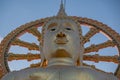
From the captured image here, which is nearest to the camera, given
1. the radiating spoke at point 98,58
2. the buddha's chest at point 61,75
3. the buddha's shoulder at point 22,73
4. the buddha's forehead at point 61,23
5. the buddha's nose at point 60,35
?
the buddha's chest at point 61,75

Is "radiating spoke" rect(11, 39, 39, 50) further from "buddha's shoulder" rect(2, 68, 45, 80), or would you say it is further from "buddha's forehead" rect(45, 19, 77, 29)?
"buddha's shoulder" rect(2, 68, 45, 80)

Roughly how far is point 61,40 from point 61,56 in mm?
243

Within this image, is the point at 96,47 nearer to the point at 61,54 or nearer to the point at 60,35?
the point at 61,54

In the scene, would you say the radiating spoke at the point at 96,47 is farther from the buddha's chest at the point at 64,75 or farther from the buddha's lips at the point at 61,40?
the buddha's chest at the point at 64,75

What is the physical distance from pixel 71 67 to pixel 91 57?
1372 millimetres

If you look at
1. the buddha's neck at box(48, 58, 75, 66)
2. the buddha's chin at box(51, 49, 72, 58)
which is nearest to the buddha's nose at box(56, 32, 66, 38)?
the buddha's chin at box(51, 49, 72, 58)

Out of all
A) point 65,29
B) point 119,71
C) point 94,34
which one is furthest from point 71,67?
point 94,34

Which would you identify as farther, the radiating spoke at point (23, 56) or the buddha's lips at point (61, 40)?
the radiating spoke at point (23, 56)

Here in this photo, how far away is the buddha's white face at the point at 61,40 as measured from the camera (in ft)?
18.1

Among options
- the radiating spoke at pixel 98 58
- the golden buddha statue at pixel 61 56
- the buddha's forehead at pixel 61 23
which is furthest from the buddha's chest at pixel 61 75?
the radiating spoke at pixel 98 58

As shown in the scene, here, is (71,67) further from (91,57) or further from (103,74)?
(91,57)

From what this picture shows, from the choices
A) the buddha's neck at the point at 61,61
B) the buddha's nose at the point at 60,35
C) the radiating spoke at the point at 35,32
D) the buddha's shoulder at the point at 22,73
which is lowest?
the buddha's shoulder at the point at 22,73

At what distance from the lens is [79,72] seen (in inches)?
203

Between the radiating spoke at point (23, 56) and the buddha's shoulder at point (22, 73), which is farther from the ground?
the radiating spoke at point (23, 56)
